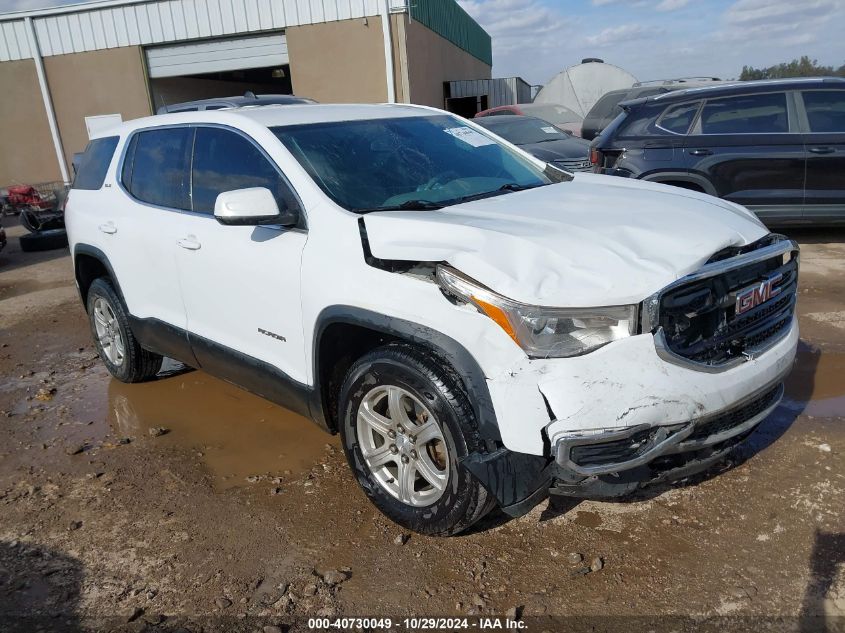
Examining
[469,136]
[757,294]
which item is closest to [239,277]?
[469,136]

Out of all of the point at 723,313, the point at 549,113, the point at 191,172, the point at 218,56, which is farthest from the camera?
the point at 218,56

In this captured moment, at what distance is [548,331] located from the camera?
250 cm

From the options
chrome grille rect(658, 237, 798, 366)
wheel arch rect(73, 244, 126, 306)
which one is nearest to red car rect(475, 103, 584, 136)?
wheel arch rect(73, 244, 126, 306)

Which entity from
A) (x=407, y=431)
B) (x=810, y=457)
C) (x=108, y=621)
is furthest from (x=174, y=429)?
(x=810, y=457)

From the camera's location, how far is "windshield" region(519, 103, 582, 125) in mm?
14977

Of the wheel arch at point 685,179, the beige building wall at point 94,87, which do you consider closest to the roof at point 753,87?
the wheel arch at point 685,179

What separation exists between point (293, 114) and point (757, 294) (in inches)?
101

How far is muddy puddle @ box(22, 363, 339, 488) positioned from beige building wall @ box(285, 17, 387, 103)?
12.1 meters

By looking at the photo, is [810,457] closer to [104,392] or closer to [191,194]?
[191,194]

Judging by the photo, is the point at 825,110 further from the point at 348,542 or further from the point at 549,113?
the point at 549,113

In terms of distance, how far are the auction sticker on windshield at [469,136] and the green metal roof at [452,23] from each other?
42.7 feet

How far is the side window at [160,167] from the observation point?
4.13m

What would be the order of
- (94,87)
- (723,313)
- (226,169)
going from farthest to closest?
(94,87) → (226,169) → (723,313)

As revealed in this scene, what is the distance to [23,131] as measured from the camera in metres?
18.3
